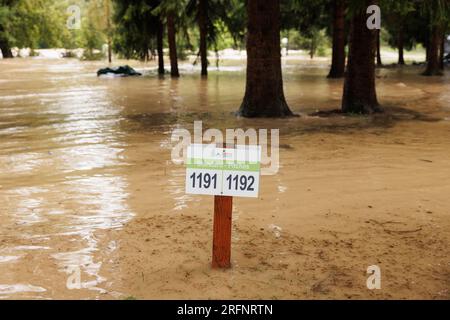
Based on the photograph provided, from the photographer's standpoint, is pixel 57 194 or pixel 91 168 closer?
pixel 57 194

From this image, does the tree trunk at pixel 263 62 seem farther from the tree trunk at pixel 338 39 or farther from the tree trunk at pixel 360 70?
the tree trunk at pixel 338 39

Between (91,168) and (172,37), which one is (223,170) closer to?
(91,168)

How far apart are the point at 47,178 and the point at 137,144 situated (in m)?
2.75

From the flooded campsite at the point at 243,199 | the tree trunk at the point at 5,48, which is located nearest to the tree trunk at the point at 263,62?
the flooded campsite at the point at 243,199

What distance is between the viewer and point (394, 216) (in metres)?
6.19

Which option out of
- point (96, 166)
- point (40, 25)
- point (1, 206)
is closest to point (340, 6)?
point (96, 166)

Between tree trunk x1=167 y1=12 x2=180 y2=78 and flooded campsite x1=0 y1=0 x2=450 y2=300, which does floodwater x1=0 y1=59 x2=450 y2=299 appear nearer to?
flooded campsite x1=0 y1=0 x2=450 y2=300

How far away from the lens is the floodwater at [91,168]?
4.87 meters

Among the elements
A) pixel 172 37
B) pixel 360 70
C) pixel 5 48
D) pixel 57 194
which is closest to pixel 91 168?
pixel 57 194

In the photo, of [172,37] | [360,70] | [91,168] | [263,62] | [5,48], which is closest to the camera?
[91,168]

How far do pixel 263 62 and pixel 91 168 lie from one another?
21.3 feet

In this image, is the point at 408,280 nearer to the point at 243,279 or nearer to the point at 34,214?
the point at 243,279

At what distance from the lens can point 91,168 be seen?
8.41 meters

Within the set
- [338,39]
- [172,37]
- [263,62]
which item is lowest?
[263,62]
